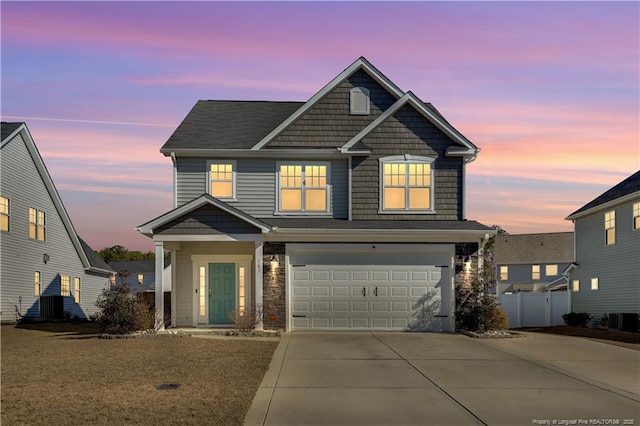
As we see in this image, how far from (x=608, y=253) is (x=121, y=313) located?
20781mm

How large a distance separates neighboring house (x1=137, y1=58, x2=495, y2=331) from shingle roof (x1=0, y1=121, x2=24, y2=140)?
7.90 m

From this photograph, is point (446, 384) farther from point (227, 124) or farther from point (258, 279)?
point (227, 124)

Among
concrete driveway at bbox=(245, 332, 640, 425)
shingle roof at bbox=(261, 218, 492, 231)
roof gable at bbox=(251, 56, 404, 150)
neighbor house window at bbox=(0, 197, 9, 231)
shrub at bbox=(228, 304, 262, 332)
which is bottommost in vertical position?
concrete driveway at bbox=(245, 332, 640, 425)

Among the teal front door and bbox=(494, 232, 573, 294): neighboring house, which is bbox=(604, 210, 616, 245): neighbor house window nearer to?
the teal front door

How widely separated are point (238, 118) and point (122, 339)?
10313 millimetres

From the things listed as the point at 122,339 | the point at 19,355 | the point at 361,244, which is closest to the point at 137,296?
the point at 122,339

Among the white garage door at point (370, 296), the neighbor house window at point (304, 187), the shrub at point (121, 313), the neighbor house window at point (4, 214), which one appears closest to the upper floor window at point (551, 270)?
the white garage door at point (370, 296)

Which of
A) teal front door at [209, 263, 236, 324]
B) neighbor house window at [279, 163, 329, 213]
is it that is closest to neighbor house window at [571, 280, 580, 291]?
neighbor house window at [279, 163, 329, 213]

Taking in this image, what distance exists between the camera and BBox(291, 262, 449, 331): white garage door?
70.2 feet

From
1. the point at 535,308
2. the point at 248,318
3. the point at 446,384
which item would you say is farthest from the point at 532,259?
the point at 446,384

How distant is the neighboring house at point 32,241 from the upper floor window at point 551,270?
1552 inches

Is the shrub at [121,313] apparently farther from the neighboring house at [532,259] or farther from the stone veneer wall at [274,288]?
the neighboring house at [532,259]

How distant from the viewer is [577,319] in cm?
2889

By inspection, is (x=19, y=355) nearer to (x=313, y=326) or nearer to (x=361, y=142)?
(x=313, y=326)
